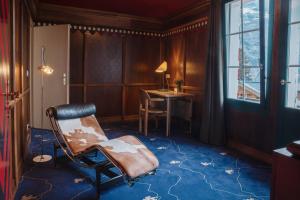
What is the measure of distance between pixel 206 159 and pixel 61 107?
197cm

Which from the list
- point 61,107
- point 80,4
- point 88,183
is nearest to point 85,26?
point 80,4

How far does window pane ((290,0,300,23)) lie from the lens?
Result: 9.83 ft

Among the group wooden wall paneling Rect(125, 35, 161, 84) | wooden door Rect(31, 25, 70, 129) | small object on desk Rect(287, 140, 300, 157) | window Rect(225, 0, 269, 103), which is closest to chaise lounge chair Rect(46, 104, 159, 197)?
small object on desk Rect(287, 140, 300, 157)

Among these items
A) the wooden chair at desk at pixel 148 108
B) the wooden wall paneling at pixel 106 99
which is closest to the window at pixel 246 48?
the wooden chair at desk at pixel 148 108

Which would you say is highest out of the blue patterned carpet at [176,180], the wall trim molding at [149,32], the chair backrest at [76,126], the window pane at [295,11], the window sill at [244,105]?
the wall trim molding at [149,32]

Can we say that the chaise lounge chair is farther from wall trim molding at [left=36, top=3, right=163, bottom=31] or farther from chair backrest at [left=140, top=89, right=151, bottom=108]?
wall trim molding at [left=36, top=3, right=163, bottom=31]

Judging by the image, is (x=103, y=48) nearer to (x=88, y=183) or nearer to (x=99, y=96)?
(x=99, y=96)

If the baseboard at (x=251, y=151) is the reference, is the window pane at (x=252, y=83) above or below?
above

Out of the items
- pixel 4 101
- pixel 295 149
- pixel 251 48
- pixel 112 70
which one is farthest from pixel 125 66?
pixel 295 149

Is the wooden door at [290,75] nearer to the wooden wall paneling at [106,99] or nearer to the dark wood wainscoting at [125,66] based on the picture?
the dark wood wainscoting at [125,66]

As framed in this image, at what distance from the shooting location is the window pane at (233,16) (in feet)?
12.9

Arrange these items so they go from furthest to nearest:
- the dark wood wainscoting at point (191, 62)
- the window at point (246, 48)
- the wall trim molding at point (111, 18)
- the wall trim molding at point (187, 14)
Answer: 1. the wall trim molding at point (111, 18)
2. the dark wood wainscoting at point (191, 62)
3. the wall trim molding at point (187, 14)
4. the window at point (246, 48)

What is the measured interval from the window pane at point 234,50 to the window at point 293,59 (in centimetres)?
85

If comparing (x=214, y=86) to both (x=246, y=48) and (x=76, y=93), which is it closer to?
(x=246, y=48)
